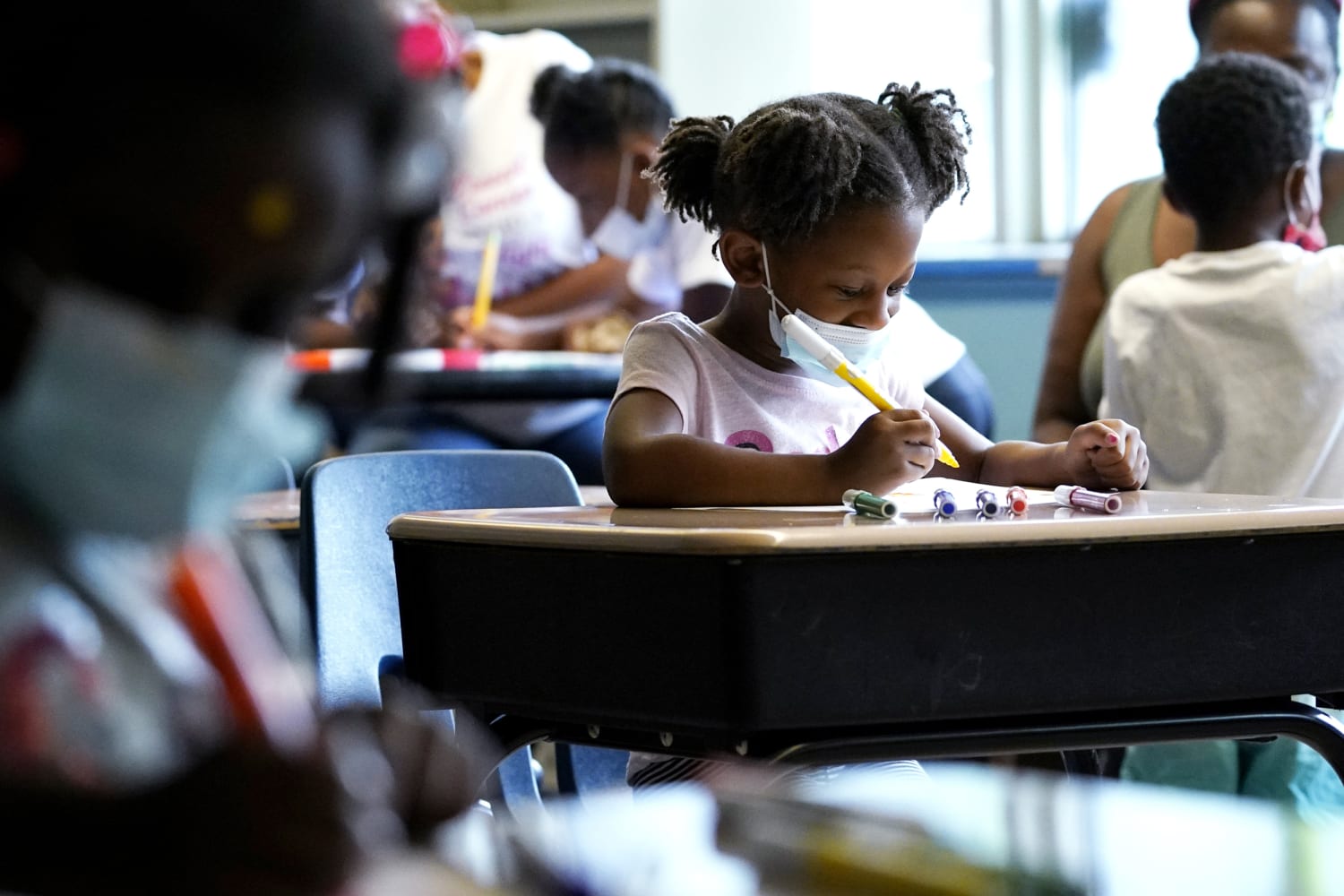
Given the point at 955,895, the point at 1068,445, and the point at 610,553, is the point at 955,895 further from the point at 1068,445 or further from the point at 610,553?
the point at 1068,445

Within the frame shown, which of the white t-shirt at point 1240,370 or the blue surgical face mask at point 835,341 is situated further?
the white t-shirt at point 1240,370

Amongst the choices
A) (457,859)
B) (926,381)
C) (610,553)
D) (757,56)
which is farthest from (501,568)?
(757,56)

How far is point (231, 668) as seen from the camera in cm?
60

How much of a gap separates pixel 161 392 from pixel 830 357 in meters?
1.12

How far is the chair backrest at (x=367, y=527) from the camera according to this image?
1.63 meters

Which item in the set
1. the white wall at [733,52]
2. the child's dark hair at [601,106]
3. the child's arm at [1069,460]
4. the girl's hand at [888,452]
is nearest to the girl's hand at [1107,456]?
the child's arm at [1069,460]

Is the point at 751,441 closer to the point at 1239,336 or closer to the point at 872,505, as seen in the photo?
the point at 872,505

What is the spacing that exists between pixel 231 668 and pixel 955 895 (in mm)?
270

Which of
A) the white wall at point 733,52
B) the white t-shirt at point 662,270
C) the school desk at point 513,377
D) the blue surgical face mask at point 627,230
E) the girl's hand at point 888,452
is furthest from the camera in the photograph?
the white wall at point 733,52

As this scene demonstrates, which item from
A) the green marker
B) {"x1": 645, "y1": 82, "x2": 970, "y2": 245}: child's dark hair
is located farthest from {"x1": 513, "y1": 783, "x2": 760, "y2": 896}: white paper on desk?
{"x1": 645, "y1": 82, "x2": 970, "y2": 245}: child's dark hair

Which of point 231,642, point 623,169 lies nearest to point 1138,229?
point 623,169

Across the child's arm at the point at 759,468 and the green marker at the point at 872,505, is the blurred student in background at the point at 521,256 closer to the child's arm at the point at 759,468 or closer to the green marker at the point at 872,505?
the child's arm at the point at 759,468

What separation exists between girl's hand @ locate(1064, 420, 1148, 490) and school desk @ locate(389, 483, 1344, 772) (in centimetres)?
31

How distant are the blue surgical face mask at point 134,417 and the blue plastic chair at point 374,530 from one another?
103 centimetres
